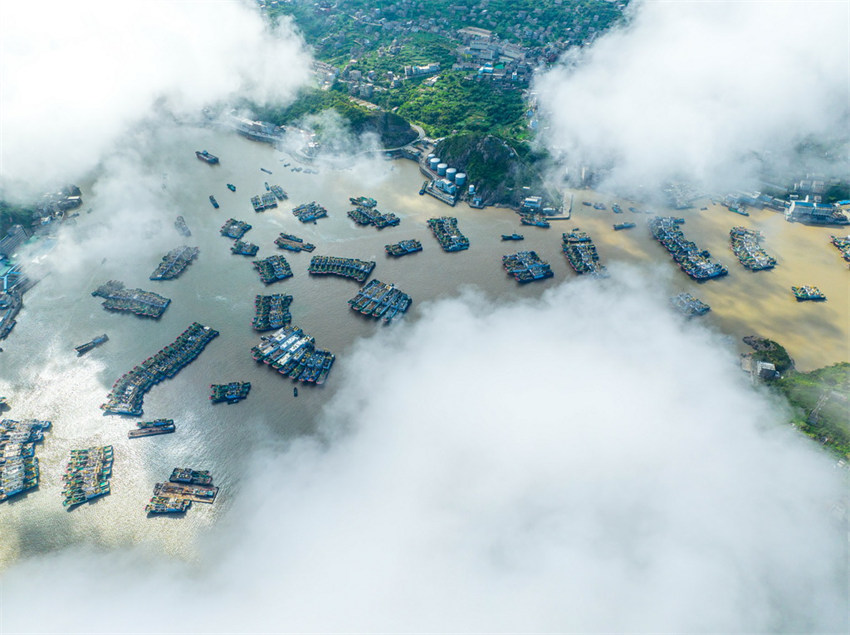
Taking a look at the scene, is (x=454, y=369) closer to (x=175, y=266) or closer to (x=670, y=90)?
(x=175, y=266)

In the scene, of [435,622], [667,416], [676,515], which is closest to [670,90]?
[667,416]

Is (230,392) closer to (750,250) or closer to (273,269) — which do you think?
(273,269)

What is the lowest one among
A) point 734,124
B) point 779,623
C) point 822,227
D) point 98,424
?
point 98,424

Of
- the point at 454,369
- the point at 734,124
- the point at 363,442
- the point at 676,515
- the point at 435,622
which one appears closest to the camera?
the point at 435,622

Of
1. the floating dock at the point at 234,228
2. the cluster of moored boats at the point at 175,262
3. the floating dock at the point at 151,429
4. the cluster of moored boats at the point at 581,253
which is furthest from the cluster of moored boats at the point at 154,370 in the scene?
the cluster of moored boats at the point at 581,253

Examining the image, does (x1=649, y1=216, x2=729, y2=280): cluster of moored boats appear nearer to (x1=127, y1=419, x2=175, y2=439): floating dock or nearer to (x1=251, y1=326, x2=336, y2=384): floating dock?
(x1=251, y1=326, x2=336, y2=384): floating dock

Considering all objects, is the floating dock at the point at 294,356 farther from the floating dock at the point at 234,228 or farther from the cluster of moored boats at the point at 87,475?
the floating dock at the point at 234,228

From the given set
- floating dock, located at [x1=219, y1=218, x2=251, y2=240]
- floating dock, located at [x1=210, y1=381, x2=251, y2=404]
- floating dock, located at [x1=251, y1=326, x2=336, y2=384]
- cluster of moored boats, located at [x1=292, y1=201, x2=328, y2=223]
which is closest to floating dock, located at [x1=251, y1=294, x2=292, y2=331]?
floating dock, located at [x1=251, y1=326, x2=336, y2=384]
